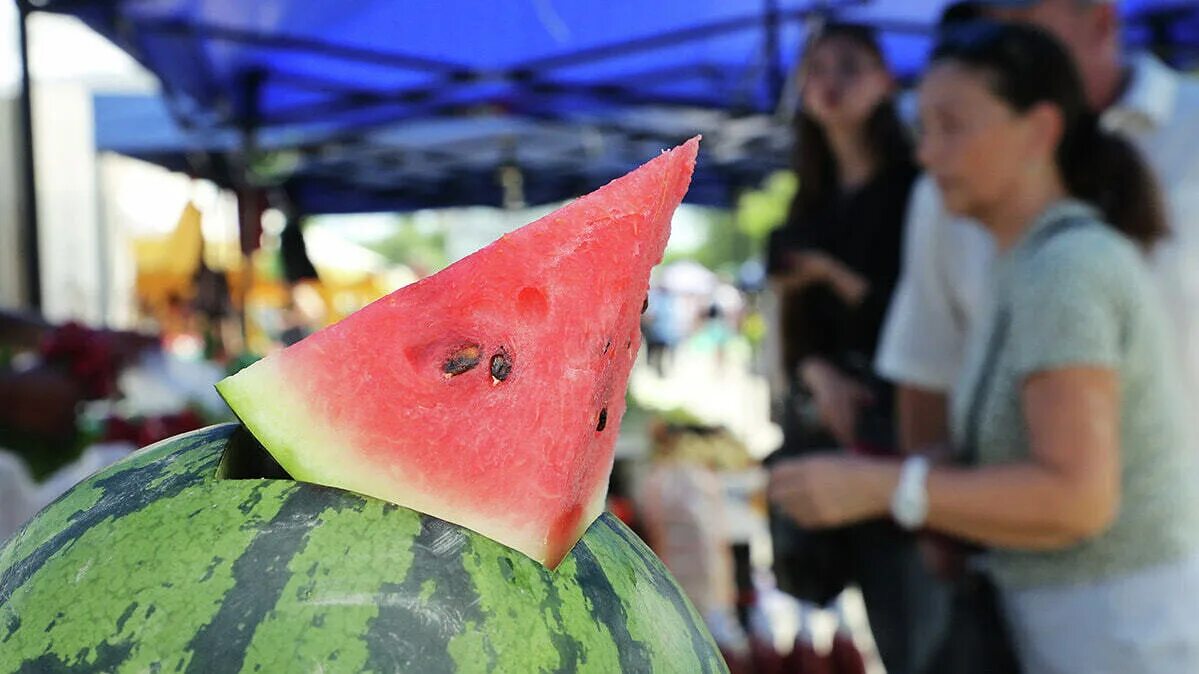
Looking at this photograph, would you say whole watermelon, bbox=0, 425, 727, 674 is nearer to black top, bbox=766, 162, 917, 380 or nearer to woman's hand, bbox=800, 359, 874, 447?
woman's hand, bbox=800, 359, 874, 447

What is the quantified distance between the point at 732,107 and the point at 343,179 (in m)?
5.28

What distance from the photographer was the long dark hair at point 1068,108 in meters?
1.64

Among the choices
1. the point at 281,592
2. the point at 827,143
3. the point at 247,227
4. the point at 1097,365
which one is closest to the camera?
the point at 281,592

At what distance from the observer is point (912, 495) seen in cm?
163

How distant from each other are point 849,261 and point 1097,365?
1.22m

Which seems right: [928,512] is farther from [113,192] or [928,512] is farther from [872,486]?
[113,192]

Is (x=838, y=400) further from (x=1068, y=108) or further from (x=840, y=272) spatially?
(x=1068, y=108)

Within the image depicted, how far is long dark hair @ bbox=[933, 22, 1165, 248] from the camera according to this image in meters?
1.64

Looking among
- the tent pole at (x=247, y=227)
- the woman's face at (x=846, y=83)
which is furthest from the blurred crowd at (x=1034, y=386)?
the tent pole at (x=247, y=227)

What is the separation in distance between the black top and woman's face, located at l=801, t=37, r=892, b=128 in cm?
19

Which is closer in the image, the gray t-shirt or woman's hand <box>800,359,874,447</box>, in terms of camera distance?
the gray t-shirt

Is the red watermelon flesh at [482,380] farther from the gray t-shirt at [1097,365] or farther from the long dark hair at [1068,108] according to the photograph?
the long dark hair at [1068,108]

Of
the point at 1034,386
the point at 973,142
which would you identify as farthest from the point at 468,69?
the point at 1034,386

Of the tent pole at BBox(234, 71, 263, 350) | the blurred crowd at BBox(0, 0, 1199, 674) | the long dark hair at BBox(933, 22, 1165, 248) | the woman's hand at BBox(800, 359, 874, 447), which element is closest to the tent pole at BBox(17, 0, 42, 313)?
the blurred crowd at BBox(0, 0, 1199, 674)
